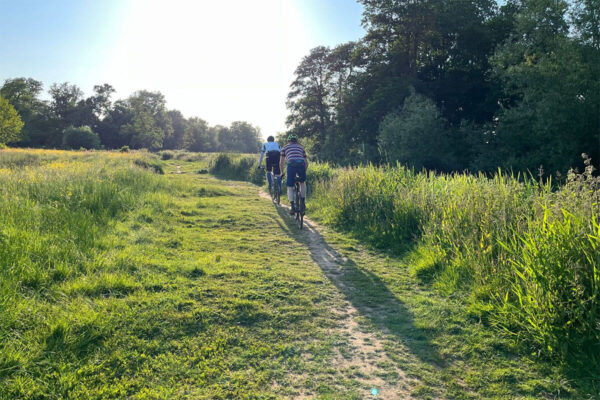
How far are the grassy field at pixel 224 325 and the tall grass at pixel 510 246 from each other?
23 cm

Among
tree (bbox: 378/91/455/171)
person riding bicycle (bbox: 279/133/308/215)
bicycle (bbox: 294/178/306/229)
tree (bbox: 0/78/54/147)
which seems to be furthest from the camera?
→ tree (bbox: 0/78/54/147)

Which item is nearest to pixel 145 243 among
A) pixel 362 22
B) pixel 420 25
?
pixel 420 25

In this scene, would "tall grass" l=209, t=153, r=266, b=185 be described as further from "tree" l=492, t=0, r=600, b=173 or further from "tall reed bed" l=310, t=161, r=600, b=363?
"tree" l=492, t=0, r=600, b=173

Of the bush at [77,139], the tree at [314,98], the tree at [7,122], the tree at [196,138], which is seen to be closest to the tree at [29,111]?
the bush at [77,139]

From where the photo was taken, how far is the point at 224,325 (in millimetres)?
3553

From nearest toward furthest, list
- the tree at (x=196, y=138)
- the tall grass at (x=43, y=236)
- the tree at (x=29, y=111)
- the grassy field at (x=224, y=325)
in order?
the grassy field at (x=224, y=325)
the tall grass at (x=43, y=236)
the tree at (x=29, y=111)
the tree at (x=196, y=138)

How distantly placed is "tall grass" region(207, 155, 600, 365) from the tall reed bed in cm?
1

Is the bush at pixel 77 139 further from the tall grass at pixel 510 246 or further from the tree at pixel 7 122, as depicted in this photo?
the tall grass at pixel 510 246

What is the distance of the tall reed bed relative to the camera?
9.69 ft

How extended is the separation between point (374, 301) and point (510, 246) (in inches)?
75.0

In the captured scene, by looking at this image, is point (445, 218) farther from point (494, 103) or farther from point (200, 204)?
point (494, 103)

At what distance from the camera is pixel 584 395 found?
8.13 feet

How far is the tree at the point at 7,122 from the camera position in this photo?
4941cm

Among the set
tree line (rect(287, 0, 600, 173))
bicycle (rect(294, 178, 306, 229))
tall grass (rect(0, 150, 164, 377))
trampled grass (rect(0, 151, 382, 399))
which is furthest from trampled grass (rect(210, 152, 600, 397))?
tree line (rect(287, 0, 600, 173))
